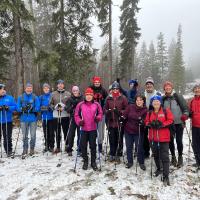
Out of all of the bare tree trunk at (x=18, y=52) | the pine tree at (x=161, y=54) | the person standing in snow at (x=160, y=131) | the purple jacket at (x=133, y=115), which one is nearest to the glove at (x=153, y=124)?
the person standing in snow at (x=160, y=131)

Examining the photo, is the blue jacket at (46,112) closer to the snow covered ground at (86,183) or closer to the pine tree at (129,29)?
the snow covered ground at (86,183)

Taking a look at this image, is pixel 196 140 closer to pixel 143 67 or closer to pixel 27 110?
pixel 27 110

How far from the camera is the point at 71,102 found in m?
8.74

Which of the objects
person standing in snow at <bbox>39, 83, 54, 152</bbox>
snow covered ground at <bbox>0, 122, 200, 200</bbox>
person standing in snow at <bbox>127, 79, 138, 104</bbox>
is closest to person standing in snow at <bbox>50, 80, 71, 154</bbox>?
person standing in snow at <bbox>39, 83, 54, 152</bbox>

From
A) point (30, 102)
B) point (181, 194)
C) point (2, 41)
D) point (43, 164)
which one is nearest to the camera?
point (181, 194)

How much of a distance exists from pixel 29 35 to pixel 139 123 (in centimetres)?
924

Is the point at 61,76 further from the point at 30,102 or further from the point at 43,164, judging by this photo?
the point at 43,164

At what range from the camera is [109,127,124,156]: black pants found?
833 centimetres

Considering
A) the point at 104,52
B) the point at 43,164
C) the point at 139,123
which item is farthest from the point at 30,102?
the point at 104,52

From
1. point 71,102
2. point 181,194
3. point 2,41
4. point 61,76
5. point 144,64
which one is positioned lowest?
point 181,194

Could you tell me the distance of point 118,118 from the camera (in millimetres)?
8125

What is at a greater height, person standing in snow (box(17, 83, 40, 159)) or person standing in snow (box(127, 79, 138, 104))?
person standing in snow (box(127, 79, 138, 104))

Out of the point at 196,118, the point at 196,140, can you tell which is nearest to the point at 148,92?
the point at 196,118

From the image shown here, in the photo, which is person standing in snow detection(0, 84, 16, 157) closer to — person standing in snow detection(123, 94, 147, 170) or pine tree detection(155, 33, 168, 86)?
person standing in snow detection(123, 94, 147, 170)
